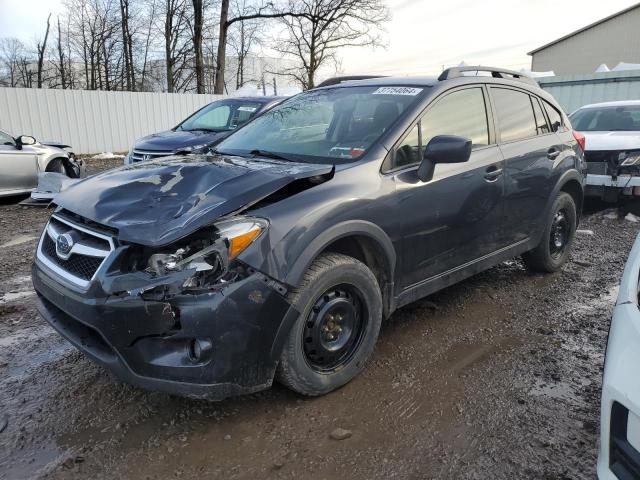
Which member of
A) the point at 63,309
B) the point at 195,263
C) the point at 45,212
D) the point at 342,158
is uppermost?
the point at 342,158

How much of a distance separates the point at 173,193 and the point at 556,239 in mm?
3812

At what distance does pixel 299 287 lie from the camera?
246 centimetres

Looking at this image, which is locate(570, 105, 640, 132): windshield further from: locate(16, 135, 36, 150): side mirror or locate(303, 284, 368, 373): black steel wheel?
locate(16, 135, 36, 150): side mirror

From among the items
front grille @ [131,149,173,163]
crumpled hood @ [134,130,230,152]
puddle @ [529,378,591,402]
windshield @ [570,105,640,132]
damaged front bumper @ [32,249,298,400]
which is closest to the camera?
damaged front bumper @ [32,249,298,400]

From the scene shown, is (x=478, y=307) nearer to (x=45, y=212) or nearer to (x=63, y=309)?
(x=63, y=309)

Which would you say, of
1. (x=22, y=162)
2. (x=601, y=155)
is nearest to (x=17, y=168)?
(x=22, y=162)

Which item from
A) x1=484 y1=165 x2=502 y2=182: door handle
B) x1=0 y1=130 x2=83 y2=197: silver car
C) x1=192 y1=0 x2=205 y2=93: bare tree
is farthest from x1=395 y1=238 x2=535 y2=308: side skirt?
x1=192 y1=0 x2=205 y2=93: bare tree

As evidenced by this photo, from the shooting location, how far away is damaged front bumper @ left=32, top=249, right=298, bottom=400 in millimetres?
2191

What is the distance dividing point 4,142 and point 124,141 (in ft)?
32.2

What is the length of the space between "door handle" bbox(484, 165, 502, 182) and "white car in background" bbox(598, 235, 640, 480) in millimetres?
1878

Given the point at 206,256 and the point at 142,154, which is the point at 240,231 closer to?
the point at 206,256

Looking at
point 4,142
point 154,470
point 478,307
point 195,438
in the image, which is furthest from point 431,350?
point 4,142

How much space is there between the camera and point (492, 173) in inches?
143

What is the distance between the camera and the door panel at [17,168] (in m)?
7.80
